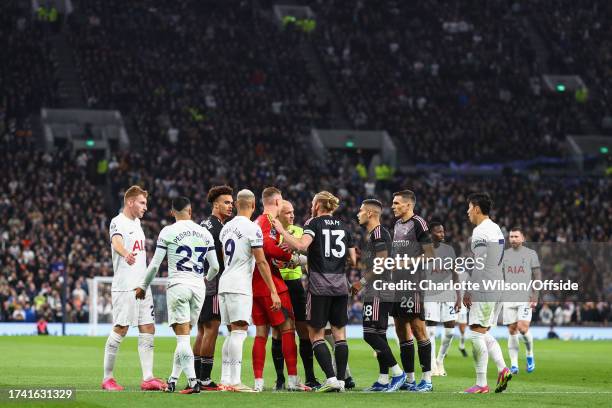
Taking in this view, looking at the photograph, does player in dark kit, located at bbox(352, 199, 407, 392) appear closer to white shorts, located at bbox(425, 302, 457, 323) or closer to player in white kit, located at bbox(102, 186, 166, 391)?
player in white kit, located at bbox(102, 186, 166, 391)

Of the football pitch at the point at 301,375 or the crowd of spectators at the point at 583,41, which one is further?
the crowd of spectators at the point at 583,41

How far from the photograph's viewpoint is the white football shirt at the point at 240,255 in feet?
44.4

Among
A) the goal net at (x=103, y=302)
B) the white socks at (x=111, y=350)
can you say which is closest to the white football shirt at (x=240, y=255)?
the white socks at (x=111, y=350)

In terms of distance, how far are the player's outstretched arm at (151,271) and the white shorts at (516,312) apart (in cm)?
832

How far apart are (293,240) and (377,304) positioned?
1.42 meters

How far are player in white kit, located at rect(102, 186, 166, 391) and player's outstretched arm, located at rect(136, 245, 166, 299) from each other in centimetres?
53

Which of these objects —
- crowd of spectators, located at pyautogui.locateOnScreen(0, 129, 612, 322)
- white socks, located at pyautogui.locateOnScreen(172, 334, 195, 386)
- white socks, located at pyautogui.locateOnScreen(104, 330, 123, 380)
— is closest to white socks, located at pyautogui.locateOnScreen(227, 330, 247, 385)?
white socks, located at pyautogui.locateOnScreen(172, 334, 195, 386)

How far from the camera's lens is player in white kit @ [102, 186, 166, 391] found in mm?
13797

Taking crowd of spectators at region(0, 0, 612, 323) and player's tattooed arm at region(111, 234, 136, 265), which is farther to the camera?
crowd of spectators at region(0, 0, 612, 323)

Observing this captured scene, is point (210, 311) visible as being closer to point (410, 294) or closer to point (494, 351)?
point (410, 294)

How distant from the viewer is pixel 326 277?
1406cm

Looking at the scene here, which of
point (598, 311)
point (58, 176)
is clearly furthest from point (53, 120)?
point (598, 311)

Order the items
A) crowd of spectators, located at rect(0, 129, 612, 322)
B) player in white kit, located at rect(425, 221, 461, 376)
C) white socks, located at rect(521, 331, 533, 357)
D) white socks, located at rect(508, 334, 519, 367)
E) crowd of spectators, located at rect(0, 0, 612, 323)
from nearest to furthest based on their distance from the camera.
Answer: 1. player in white kit, located at rect(425, 221, 461, 376)
2. white socks, located at rect(508, 334, 519, 367)
3. white socks, located at rect(521, 331, 533, 357)
4. crowd of spectators, located at rect(0, 129, 612, 322)
5. crowd of spectators, located at rect(0, 0, 612, 323)

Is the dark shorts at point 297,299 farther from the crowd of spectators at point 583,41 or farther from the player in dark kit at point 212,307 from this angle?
the crowd of spectators at point 583,41
